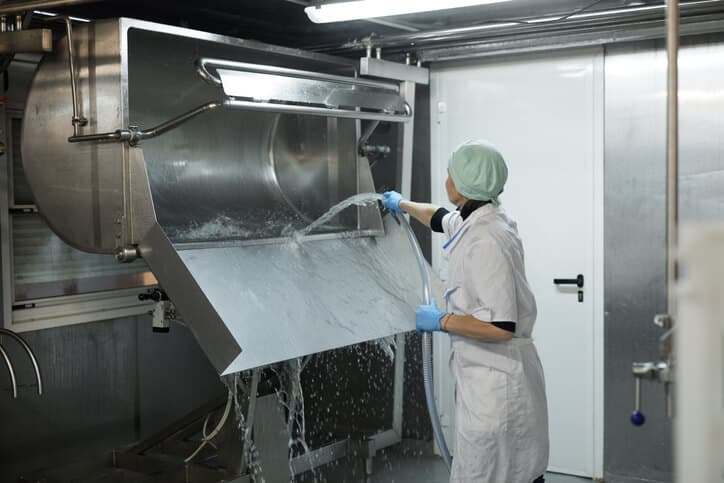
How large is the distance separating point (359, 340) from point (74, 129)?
1.14 m

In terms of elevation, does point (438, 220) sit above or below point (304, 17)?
below

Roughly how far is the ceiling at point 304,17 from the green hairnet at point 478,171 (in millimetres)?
1032

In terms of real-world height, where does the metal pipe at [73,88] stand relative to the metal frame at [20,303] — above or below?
above

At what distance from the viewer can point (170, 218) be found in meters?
3.24

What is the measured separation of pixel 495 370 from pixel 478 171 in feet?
1.90

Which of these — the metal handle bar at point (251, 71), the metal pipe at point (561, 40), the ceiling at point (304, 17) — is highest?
the ceiling at point (304, 17)

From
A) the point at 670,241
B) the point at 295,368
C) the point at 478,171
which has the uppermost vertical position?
the point at 478,171

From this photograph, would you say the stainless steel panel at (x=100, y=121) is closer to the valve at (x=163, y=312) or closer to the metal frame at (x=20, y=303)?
the valve at (x=163, y=312)

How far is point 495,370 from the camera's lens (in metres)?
2.46

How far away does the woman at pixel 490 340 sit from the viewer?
242 centimetres

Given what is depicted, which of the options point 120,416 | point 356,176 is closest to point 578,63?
point 356,176

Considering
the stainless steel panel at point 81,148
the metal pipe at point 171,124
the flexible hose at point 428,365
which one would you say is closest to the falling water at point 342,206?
the flexible hose at point 428,365

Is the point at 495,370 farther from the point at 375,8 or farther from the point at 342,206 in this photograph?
the point at 375,8

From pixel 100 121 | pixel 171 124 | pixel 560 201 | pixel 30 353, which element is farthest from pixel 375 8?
pixel 30 353
